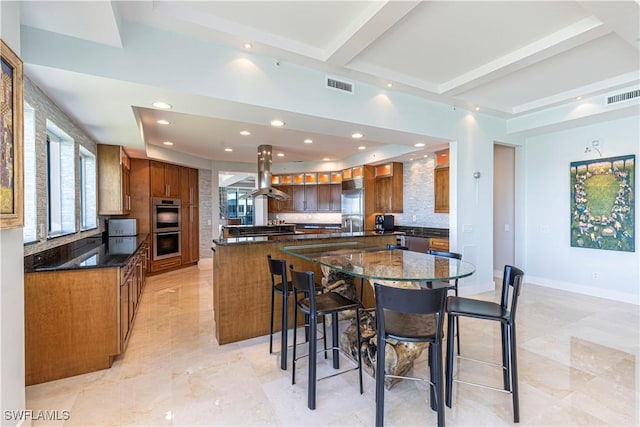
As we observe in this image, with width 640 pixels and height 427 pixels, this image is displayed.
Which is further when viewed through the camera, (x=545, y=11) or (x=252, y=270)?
(x=252, y=270)

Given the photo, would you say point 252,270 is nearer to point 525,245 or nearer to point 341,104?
point 341,104

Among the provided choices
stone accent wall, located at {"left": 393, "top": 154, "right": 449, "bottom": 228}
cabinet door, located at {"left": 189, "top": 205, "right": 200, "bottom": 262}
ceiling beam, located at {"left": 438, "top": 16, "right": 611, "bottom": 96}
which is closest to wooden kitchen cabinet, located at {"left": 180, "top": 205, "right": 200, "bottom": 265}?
cabinet door, located at {"left": 189, "top": 205, "right": 200, "bottom": 262}

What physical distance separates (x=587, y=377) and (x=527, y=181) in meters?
3.99

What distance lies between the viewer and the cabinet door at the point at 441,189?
5.64m

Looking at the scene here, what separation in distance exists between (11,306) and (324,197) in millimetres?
6845

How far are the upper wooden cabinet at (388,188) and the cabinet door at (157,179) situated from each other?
4.75 metres

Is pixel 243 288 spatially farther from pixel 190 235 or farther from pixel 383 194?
pixel 383 194

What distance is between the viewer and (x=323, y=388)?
2.30 meters

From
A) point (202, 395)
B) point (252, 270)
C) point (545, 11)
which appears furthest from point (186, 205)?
point (545, 11)

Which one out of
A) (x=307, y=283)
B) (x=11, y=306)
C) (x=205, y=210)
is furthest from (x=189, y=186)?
(x=307, y=283)

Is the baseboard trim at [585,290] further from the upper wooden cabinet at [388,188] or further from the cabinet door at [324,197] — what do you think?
the cabinet door at [324,197]

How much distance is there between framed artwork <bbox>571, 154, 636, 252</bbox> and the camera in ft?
14.1

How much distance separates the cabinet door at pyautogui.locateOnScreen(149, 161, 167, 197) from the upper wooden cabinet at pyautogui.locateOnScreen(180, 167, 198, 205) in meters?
0.55

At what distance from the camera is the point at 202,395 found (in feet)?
7.23
